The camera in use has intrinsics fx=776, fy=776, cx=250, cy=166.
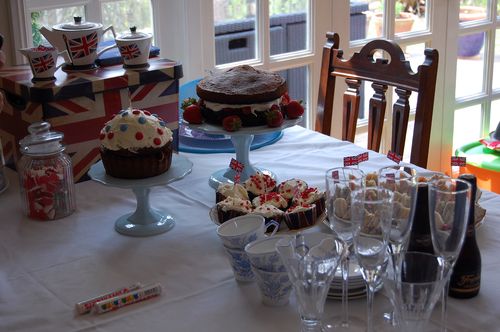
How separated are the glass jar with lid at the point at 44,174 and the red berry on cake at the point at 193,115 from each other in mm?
280

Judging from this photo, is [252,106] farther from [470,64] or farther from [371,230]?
[470,64]

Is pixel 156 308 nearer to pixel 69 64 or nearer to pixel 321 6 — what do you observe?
pixel 69 64

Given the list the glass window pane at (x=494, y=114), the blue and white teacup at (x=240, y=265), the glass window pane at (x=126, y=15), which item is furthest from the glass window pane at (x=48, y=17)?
the glass window pane at (x=494, y=114)

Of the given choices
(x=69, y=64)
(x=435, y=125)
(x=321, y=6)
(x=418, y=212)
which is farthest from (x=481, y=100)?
(x=418, y=212)

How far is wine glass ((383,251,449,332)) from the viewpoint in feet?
3.12

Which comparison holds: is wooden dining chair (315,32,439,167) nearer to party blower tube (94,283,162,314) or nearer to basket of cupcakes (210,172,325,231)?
basket of cupcakes (210,172,325,231)

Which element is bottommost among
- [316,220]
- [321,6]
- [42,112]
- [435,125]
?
[435,125]

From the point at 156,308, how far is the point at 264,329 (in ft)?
0.61

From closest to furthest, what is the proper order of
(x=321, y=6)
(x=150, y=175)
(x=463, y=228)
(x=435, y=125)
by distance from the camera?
(x=463, y=228) < (x=150, y=175) < (x=321, y=6) < (x=435, y=125)

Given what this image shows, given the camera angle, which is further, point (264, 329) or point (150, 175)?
point (150, 175)

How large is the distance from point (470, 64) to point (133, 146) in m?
2.20

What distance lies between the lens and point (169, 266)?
137 centimetres

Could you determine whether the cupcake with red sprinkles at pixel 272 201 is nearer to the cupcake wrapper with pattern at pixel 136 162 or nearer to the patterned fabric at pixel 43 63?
the cupcake wrapper with pattern at pixel 136 162

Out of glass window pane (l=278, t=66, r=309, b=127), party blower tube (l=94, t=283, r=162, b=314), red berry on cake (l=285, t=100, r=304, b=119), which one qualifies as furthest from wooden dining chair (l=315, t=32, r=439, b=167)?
party blower tube (l=94, t=283, r=162, b=314)
